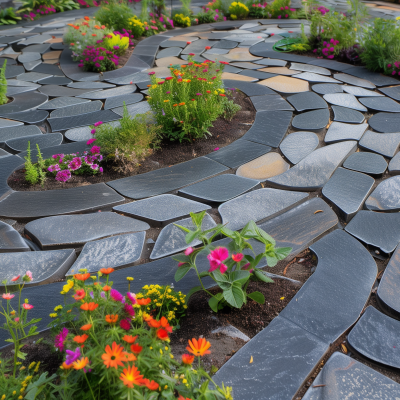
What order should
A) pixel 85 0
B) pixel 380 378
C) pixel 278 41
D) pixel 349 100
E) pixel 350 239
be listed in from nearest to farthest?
pixel 380 378 → pixel 350 239 → pixel 349 100 → pixel 278 41 → pixel 85 0

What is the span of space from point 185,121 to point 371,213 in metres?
1.63

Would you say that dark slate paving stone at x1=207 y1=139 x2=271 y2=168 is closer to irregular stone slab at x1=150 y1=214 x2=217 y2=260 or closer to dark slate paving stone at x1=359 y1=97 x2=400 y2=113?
irregular stone slab at x1=150 y1=214 x2=217 y2=260

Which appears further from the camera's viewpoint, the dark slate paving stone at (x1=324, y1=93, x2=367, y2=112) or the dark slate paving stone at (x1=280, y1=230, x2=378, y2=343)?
the dark slate paving stone at (x1=324, y1=93, x2=367, y2=112)

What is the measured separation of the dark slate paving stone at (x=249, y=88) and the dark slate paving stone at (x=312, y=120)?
2.36 ft

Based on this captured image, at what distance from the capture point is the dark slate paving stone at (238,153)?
282 centimetres

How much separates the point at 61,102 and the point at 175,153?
71.6 inches

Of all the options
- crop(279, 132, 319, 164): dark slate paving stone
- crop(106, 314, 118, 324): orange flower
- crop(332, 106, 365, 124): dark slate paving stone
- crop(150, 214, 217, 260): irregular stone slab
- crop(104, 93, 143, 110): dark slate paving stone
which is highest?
crop(106, 314, 118, 324): orange flower

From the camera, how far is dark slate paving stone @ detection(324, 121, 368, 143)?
306cm

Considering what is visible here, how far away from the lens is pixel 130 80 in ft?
15.3

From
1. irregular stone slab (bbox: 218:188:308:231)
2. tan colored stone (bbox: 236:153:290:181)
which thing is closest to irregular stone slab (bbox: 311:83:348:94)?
tan colored stone (bbox: 236:153:290:181)

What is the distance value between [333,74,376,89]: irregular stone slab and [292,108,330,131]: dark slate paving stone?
1036 millimetres

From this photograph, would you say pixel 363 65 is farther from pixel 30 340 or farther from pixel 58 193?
pixel 30 340

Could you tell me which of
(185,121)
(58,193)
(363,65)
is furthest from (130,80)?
(363,65)

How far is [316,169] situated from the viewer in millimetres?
2668
